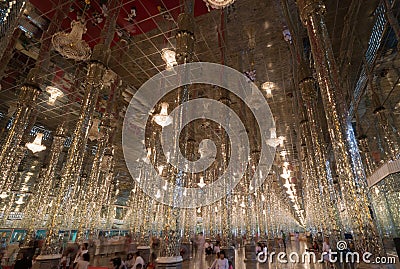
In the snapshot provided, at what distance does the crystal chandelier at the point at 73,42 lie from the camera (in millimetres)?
5828

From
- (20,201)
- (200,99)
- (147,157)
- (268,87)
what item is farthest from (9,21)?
(20,201)

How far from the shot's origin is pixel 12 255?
847cm

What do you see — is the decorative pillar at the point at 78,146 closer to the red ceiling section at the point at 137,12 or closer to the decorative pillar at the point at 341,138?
the red ceiling section at the point at 137,12

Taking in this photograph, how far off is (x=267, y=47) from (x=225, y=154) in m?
4.10

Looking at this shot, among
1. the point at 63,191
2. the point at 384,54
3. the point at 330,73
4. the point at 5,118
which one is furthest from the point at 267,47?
the point at 5,118

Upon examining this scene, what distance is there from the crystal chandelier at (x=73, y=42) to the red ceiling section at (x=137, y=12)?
1317mm

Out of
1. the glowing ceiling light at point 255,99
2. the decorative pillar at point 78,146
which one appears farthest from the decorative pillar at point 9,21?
the glowing ceiling light at point 255,99

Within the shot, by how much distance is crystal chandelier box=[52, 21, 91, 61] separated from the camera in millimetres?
5828

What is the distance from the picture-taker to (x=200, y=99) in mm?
11031

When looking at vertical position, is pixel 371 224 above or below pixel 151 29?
below

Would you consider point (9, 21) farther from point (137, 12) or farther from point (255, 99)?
point (255, 99)

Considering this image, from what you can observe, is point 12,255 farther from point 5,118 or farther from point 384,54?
point 384,54

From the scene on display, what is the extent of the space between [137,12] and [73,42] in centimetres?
218

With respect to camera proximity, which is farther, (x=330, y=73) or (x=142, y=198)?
(x=142, y=198)
